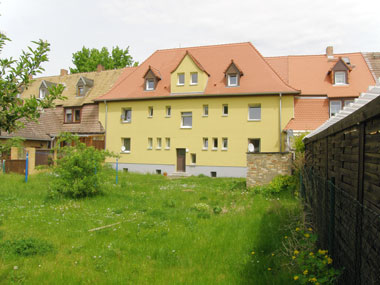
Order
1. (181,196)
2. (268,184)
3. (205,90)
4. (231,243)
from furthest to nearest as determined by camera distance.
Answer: (205,90) → (268,184) → (181,196) → (231,243)

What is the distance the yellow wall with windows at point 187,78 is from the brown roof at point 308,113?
722 centimetres

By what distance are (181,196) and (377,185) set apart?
1093cm

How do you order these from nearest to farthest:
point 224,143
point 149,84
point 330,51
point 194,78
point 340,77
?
point 340,77 < point 224,143 < point 194,78 < point 330,51 < point 149,84

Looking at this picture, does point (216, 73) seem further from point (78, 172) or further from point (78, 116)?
point (78, 172)

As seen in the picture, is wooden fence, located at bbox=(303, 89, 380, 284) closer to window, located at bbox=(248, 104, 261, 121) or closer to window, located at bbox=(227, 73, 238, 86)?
window, located at bbox=(248, 104, 261, 121)

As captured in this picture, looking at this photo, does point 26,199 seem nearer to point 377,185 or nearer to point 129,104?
point 377,185

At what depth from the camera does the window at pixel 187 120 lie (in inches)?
1066

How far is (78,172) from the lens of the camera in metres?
12.7

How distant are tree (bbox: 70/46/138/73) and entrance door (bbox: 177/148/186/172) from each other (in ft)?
73.9

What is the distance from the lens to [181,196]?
1367cm

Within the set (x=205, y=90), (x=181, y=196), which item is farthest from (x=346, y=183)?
(x=205, y=90)

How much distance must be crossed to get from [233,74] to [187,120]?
16.9 feet

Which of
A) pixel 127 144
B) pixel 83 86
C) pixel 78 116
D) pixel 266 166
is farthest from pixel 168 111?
pixel 266 166

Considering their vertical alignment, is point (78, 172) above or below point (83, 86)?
below
